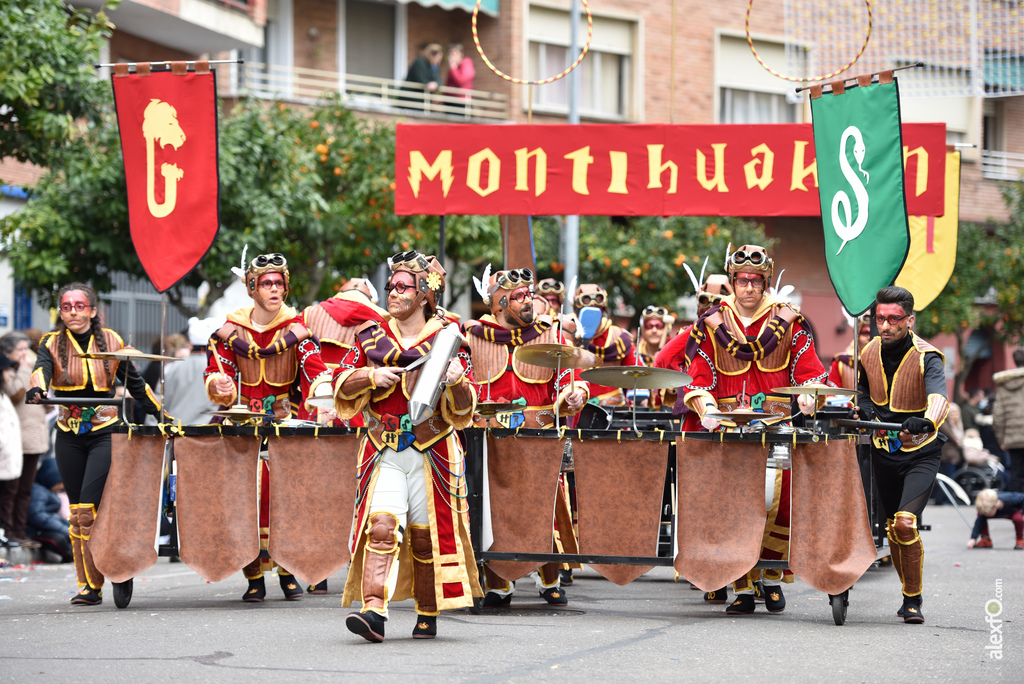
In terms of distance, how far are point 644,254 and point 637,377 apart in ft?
49.4

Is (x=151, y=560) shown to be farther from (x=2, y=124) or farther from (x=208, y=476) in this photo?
(x=2, y=124)

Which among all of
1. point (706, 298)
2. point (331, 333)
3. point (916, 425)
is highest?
point (706, 298)

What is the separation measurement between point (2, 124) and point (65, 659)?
874 centimetres

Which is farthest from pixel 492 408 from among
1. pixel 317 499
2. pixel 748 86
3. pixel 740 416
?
pixel 748 86

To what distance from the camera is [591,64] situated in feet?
96.8

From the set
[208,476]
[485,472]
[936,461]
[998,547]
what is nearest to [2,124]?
[208,476]

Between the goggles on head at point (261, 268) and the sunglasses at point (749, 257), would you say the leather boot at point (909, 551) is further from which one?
the goggles on head at point (261, 268)

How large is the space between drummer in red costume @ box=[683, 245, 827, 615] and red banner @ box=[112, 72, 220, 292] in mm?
3289

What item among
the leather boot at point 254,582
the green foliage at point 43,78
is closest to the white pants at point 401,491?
the leather boot at point 254,582

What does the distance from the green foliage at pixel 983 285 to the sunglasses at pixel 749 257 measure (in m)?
19.0

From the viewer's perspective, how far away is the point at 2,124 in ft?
46.2

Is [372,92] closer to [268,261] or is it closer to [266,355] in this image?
[268,261]

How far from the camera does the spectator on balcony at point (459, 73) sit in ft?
88.3
